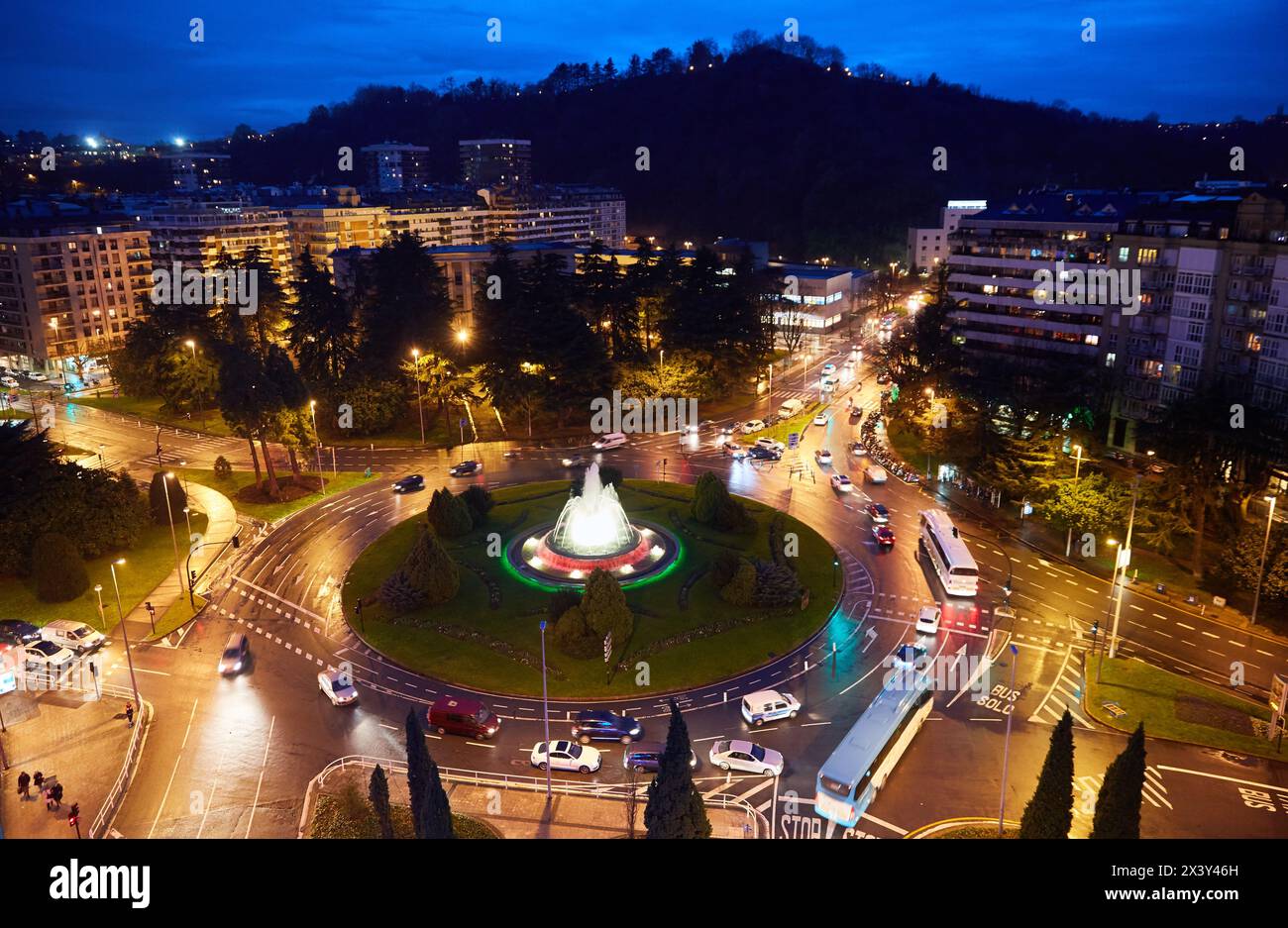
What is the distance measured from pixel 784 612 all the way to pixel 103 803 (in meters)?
32.5

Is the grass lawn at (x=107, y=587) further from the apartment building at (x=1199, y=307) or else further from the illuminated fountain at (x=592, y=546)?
the apartment building at (x=1199, y=307)

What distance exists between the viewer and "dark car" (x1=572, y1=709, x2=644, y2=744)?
123 feet

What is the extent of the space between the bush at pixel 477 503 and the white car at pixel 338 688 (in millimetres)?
19585

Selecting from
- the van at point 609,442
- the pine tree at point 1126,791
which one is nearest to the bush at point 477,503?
the van at point 609,442

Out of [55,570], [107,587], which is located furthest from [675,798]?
[107,587]

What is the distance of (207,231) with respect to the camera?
138500 mm

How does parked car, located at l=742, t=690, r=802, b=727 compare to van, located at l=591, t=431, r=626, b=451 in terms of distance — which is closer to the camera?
parked car, located at l=742, t=690, r=802, b=727

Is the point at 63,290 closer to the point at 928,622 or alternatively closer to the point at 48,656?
the point at 48,656

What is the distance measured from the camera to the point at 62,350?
113062mm

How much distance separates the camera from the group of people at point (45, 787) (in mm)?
33522

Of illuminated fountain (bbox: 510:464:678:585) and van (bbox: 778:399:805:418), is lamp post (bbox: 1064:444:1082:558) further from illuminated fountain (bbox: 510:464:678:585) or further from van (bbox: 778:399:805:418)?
van (bbox: 778:399:805:418)

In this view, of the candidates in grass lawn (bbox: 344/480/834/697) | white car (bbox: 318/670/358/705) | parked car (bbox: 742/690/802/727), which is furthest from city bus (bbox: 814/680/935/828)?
white car (bbox: 318/670/358/705)

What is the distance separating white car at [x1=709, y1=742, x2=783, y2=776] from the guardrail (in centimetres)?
158

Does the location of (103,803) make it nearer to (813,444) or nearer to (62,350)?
(813,444)
